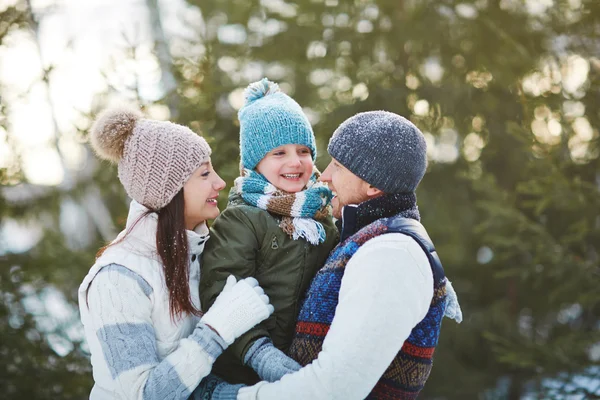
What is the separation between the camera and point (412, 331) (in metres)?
2.16

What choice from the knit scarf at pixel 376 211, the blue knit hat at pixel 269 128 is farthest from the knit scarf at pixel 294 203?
the knit scarf at pixel 376 211

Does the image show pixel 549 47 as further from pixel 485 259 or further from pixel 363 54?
pixel 485 259

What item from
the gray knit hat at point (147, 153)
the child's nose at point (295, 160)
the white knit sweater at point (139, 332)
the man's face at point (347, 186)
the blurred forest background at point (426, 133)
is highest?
the gray knit hat at point (147, 153)

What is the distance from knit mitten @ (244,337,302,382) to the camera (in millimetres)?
2186

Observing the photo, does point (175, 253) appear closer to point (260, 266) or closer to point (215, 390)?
point (260, 266)

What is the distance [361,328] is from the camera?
1954mm

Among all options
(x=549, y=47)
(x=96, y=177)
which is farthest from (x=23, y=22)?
(x=549, y=47)

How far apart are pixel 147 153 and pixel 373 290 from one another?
1.11 meters

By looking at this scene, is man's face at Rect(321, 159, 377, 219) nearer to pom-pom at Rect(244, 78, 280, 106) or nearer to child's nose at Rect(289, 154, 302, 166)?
child's nose at Rect(289, 154, 302, 166)

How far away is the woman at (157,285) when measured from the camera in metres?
2.22

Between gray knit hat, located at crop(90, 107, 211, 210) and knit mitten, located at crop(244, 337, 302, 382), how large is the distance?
2.33 ft

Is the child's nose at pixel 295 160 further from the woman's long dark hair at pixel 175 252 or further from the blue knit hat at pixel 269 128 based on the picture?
the woman's long dark hair at pixel 175 252

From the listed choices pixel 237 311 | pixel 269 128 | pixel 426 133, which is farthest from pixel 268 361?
pixel 426 133

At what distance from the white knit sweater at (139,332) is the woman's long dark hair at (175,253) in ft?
0.10
